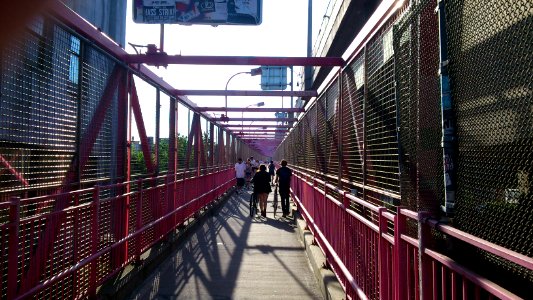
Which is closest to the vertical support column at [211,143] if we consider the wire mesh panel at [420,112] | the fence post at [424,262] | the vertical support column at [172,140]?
the vertical support column at [172,140]

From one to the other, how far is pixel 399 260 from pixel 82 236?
3.12 m

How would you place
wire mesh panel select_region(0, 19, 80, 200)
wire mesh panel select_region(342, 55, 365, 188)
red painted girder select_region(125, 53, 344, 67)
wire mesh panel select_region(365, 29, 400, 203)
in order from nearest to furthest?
wire mesh panel select_region(365, 29, 400, 203)
wire mesh panel select_region(0, 19, 80, 200)
wire mesh panel select_region(342, 55, 365, 188)
red painted girder select_region(125, 53, 344, 67)

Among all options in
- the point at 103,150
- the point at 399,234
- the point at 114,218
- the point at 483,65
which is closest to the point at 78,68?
the point at 103,150

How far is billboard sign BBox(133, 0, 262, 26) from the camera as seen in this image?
309 inches

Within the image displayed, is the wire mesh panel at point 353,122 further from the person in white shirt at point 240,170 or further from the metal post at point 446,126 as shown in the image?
the person in white shirt at point 240,170

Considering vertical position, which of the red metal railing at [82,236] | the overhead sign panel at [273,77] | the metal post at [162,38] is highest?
the overhead sign panel at [273,77]

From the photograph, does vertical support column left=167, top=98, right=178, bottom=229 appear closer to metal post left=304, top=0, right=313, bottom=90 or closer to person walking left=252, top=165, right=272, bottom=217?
person walking left=252, top=165, right=272, bottom=217

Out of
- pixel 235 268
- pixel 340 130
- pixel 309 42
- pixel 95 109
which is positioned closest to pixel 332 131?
pixel 340 130

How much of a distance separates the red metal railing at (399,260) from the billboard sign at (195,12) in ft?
12.2

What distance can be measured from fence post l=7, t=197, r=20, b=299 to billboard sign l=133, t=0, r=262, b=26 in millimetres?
5098

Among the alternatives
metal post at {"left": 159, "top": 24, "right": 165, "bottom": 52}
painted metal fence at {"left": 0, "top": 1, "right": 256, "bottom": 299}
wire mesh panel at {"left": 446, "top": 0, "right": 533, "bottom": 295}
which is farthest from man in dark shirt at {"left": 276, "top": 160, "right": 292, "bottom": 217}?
wire mesh panel at {"left": 446, "top": 0, "right": 533, "bottom": 295}

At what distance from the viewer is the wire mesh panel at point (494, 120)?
2078mm

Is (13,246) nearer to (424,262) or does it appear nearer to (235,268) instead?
(424,262)

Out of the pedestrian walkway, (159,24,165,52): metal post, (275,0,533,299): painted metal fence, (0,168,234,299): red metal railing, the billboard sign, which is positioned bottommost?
the pedestrian walkway
